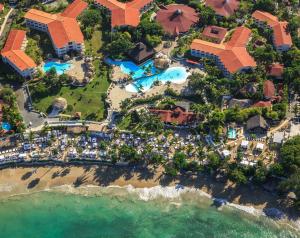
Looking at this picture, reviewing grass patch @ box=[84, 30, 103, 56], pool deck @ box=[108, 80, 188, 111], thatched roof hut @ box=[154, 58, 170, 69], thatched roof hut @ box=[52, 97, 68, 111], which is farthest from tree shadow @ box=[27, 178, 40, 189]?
thatched roof hut @ box=[154, 58, 170, 69]

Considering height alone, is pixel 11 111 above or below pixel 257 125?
above

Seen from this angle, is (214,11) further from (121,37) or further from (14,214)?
(14,214)

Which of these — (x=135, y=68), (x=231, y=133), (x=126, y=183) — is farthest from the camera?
(x=135, y=68)

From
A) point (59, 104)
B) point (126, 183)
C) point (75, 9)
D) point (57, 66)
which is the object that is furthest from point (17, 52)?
A: point (126, 183)

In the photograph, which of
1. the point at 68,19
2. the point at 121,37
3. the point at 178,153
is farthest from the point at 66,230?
the point at 68,19

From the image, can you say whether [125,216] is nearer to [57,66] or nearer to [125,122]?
[125,122]

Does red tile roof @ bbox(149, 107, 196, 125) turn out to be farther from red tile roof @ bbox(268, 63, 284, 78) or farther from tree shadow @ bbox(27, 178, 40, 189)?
tree shadow @ bbox(27, 178, 40, 189)

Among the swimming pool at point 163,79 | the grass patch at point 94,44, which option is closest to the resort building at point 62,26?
the grass patch at point 94,44
